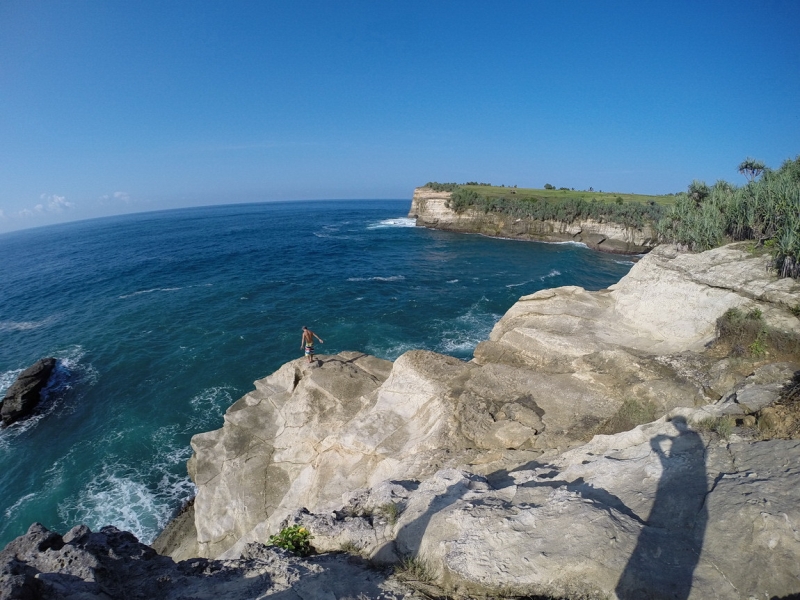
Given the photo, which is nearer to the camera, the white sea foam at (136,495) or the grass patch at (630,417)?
the grass patch at (630,417)

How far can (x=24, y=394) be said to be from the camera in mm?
30016

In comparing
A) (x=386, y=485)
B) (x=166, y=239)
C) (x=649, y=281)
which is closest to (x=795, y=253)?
(x=649, y=281)

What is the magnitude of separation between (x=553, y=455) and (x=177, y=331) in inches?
1586

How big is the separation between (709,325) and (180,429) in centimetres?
3052

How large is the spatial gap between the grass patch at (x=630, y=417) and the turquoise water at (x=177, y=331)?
19.3 metres

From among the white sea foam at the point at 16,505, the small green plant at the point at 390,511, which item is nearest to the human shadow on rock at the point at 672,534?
the small green plant at the point at 390,511

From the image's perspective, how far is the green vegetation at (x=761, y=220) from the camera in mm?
15086

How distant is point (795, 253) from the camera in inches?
571

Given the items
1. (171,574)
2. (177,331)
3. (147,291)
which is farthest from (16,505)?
(147,291)

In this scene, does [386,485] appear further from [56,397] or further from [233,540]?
[56,397]

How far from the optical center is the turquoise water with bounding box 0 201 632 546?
22.9 meters

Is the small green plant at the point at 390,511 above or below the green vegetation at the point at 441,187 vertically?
below

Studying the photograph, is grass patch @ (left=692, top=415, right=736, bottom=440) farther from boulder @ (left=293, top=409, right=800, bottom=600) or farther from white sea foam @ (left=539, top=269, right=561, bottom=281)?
white sea foam @ (left=539, top=269, right=561, bottom=281)

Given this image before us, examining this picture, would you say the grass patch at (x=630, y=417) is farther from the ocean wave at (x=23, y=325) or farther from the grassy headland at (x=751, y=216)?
the ocean wave at (x=23, y=325)
